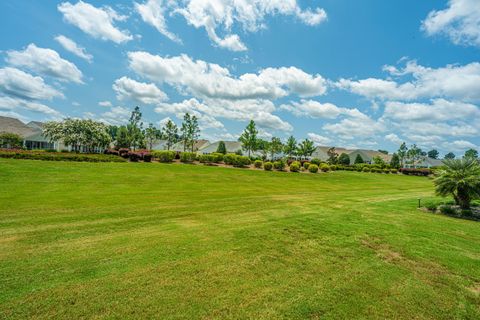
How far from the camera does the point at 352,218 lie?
925 centimetres

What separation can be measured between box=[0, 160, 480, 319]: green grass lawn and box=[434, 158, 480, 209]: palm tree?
2821 mm

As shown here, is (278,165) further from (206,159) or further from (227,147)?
(227,147)

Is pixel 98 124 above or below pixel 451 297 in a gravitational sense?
above

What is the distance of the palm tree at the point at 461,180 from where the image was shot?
10961 mm

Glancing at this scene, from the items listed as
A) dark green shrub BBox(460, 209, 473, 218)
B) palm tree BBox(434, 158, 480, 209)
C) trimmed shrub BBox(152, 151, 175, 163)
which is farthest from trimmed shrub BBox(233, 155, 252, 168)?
dark green shrub BBox(460, 209, 473, 218)

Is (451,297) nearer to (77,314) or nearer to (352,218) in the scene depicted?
(352,218)

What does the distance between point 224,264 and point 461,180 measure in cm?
1189

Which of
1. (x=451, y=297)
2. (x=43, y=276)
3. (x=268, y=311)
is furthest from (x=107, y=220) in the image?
(x=451, y=297)

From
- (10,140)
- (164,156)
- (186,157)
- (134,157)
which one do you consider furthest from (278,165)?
(10,140)

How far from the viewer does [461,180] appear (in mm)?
10992

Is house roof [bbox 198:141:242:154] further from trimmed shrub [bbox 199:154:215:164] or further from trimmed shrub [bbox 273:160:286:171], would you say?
trimmed shrub [bbox 199:154:215:164]

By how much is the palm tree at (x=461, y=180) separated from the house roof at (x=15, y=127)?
2496 inches

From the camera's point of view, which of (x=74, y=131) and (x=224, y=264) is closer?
(x=224, y=264)

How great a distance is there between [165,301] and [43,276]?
2.18 m
